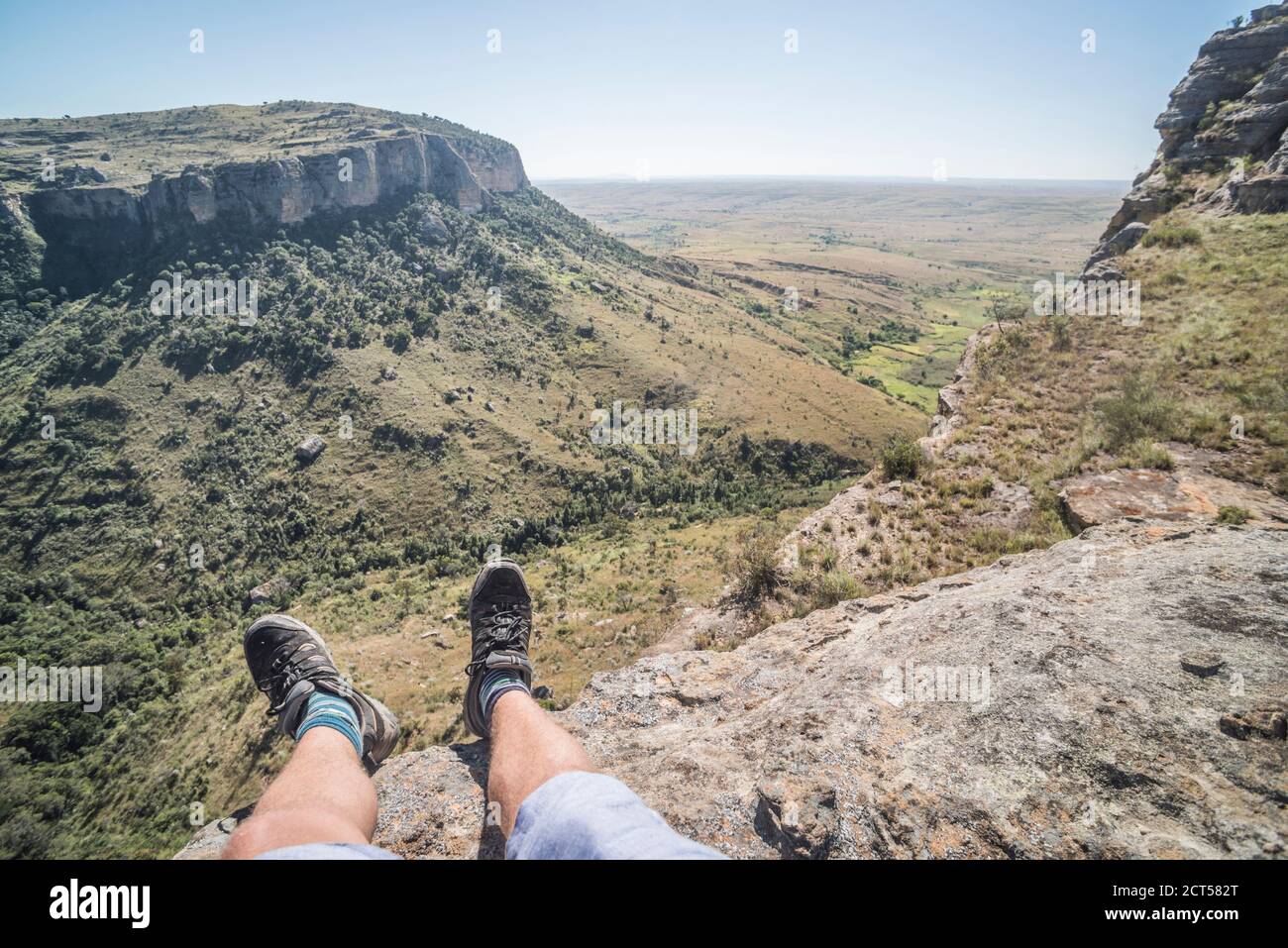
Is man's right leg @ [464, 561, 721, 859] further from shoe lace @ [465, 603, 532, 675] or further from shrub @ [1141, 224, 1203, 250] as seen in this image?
shrub @ [1141, 224, 1203, 250]

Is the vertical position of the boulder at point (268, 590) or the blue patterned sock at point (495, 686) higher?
the blue patterned sock at point (495, 686)

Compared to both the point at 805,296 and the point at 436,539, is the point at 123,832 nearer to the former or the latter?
the point at 436,539

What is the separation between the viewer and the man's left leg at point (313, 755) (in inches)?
128

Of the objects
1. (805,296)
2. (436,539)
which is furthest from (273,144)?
(805,296)

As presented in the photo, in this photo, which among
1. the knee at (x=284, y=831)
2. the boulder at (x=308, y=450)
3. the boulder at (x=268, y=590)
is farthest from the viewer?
the boulder at (x=308, y=450)

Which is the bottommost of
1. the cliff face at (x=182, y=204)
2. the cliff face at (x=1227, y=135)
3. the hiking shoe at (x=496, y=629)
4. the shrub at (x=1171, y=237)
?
the hiking shoe at (x=496, y=629)

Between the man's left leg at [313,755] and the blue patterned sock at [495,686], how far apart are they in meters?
1.26

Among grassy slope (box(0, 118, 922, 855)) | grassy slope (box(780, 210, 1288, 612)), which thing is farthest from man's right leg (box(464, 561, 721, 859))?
grassy slope (box(0, 118, 922, 855))

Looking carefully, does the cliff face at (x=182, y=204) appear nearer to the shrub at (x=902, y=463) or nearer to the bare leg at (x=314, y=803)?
the shrub at (x=902, y=463)

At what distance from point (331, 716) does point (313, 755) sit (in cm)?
90

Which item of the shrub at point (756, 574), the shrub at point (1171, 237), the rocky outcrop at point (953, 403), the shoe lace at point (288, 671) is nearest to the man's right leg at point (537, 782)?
the shoe lace at point (288, 671)

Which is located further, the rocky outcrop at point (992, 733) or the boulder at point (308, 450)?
the boulder at point (308, 450)

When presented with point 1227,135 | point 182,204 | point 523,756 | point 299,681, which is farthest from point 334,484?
point 1227,135
